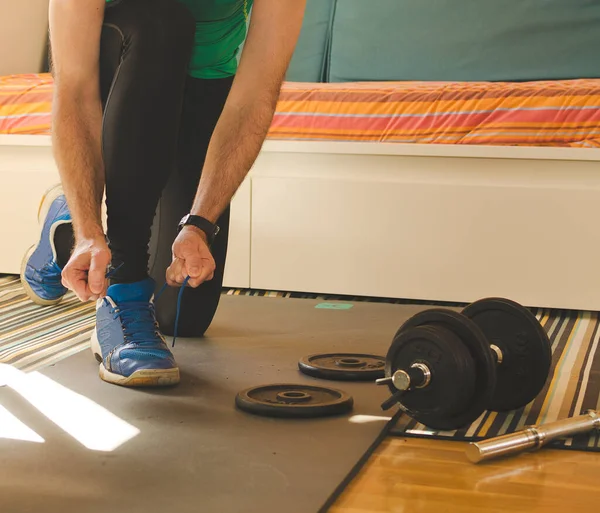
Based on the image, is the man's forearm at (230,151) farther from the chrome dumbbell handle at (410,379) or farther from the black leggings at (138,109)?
the chrome dumbbell handle at (410,379)

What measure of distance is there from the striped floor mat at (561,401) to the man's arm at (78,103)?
1.88 ft

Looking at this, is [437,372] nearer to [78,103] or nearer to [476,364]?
[476,364]

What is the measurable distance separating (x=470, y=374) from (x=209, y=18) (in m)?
0.87

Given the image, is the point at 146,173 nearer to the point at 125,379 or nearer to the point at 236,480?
the point at 125,379

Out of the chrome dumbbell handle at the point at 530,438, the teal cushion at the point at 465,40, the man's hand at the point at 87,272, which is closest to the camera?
the chrome dumbbell handle at the point at 530,438

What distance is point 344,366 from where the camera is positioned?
145 centimetres

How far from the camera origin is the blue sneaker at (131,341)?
4.38ft

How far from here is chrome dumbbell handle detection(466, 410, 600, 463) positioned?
1.04 meters

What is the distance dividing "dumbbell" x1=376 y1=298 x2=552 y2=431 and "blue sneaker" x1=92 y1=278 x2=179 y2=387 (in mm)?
381

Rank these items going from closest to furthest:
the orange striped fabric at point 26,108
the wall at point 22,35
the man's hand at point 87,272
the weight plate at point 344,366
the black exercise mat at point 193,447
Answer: the black exercise mat at point 193,447, the man's hand at point 87,272, the weight plate at point 344,366, the orange striped fabric at point 26,108, the wall at point 22,35

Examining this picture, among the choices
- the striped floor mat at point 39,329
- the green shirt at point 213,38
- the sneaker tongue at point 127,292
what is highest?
the green shirt at point 213,38

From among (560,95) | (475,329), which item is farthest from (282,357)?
(560,95)

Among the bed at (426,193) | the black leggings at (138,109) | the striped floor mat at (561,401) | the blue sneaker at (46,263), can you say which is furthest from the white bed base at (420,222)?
the black leggings at (138,109)

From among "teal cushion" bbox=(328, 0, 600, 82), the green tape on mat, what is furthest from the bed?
"teal cushion" bbox=(328, 0, 600, 82)
